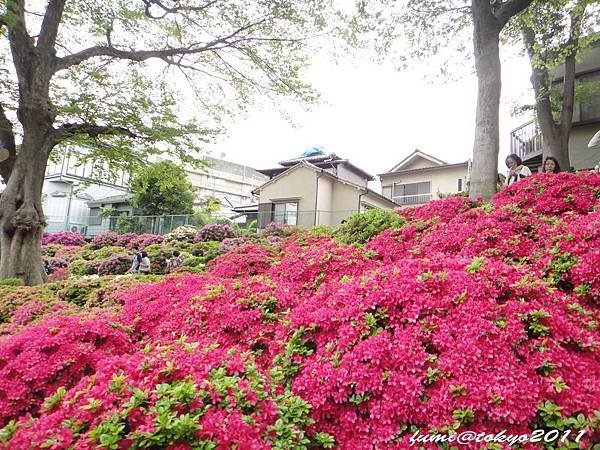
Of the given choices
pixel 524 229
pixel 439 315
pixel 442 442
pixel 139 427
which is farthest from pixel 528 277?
pixel 139 427

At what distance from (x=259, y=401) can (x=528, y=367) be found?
5.03 feet

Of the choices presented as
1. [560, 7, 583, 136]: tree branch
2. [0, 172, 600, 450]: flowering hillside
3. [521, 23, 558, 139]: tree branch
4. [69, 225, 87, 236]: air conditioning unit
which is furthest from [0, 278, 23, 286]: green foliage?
[69, 225, 87, 236]: air conditioning unit

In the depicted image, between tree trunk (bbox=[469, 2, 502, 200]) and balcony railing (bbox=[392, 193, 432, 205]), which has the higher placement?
balcony railing (bbox=[392, 193, 432, 205])

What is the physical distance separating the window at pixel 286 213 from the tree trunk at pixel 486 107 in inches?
597

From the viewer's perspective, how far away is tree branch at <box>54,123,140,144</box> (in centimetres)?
945

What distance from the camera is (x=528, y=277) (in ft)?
9.05

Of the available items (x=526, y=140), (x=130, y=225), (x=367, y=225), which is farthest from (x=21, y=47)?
(x=526, y=140)

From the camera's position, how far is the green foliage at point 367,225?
22.6 ft

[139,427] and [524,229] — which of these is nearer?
[139,427]

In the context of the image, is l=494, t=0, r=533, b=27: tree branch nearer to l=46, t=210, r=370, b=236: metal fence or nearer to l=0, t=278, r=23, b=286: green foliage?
l=0, t=278, r=23, b=286: green foliage

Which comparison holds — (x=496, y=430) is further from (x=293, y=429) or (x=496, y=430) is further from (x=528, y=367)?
(x=293, y=429)

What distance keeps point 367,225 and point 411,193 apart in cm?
1962

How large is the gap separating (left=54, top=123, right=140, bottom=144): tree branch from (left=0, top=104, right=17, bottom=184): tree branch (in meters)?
1.08

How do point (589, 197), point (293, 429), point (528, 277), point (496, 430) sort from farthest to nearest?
point (589, 197) → point (528, 277) → point (293, 429) → point (496, 430)
